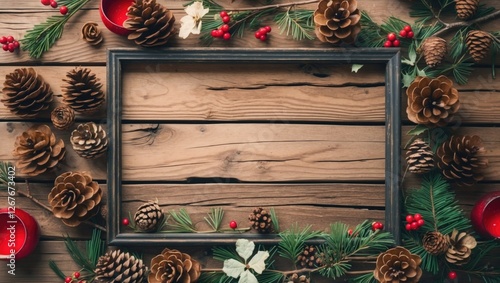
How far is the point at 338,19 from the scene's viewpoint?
1.15 m

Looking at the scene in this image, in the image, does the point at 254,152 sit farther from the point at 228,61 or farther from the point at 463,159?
the point at 463,159

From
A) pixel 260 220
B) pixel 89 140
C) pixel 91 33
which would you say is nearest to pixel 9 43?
pixel 91 33

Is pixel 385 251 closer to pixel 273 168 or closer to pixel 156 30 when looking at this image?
pixel 273 168

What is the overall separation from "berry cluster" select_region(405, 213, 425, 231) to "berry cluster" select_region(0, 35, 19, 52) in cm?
104

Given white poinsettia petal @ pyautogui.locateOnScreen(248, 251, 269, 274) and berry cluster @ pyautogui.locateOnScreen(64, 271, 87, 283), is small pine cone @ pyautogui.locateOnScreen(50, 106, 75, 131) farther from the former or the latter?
white poinsettia petal @ pyautogui.locateOnScreen(248, 251, 269, 274)

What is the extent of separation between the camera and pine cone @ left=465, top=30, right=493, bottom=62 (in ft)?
3.78

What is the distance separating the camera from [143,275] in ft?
3.84

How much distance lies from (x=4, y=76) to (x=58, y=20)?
20 cm

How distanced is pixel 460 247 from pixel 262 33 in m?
0.69

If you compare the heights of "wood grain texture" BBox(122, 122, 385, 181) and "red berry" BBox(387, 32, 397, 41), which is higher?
"red berry" BBox(387, 32, 397, 41)

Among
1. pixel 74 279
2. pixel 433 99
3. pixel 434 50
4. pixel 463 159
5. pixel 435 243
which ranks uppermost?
pixel 434 50

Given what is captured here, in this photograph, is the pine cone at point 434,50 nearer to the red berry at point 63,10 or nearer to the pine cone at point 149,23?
the pine cone at point 149,23

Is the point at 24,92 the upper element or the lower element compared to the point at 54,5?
lower

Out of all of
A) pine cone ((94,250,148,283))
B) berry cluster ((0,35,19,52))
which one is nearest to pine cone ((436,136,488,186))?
pine cone ((94,250,148,283))
